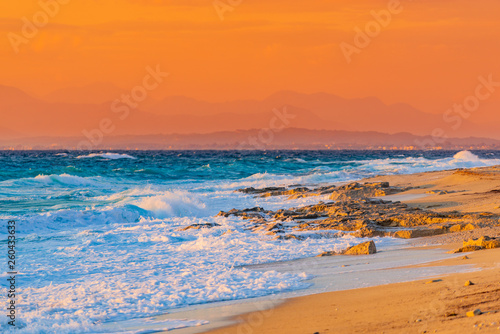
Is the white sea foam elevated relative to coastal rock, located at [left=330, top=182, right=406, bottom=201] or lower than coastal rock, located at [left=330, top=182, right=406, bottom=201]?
elevated

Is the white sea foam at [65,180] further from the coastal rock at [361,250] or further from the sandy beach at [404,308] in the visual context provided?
the sandy beach at [404,308]

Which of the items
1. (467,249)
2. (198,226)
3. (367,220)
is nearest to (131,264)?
(198,226)

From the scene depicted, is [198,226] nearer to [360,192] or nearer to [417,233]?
[417,233]

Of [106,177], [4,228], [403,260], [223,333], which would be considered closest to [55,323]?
[223,333]

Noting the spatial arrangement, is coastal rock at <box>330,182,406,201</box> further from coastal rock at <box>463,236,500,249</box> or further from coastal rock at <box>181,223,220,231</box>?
coastal rock at <box>463,236,500,249</box>

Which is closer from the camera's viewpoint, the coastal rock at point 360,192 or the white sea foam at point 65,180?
the coastal rock at point 360,192

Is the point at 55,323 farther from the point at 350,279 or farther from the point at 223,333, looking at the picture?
the point at 350,279

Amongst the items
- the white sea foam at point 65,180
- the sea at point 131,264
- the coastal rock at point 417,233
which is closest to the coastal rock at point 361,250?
the sea at point 131,264

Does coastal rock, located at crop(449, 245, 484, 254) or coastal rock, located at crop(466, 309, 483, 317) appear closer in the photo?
coastal rock, located at crop(466, 309, 483, 317)

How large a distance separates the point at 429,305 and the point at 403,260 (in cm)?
341

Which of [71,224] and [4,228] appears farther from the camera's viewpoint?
[71,224]

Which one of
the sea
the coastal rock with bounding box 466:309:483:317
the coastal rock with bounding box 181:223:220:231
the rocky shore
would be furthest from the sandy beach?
the coastal rock with bounding box 181:223:220:231

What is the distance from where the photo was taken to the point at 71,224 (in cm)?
1641

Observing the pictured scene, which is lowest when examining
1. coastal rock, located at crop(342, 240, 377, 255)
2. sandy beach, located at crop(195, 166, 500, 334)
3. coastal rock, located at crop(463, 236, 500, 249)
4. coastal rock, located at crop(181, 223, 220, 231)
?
coastal rock, located at crop(181, 223, 220, 231)
